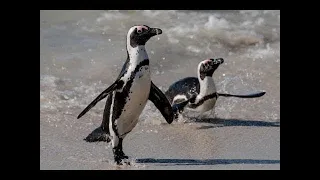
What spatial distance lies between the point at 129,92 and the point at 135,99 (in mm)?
59

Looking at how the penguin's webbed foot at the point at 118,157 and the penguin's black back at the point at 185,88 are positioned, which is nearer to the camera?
the penguin's webbed foot at the point at 118,157

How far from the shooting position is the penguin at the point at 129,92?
439 cm

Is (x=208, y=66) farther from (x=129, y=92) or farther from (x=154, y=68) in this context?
(x=129, y=92)

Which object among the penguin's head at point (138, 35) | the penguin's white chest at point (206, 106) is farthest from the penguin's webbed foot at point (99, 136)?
the penguin's white chest at point (206, 106)

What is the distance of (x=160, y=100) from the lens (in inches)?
183

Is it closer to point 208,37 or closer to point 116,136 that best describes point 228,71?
point 208,37

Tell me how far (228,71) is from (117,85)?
2.57m

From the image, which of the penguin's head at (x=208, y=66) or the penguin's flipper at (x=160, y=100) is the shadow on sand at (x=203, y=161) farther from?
the penguin's head at (x=208, y=66)

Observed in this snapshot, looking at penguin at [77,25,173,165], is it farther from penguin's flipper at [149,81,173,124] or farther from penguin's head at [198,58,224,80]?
penguin's head at [198,58,224,80]

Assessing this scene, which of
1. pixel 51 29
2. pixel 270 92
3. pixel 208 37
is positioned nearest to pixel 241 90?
pixel 270 92

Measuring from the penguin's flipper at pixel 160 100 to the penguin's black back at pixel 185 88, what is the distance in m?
1.14

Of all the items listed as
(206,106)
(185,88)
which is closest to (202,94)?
(206,106)

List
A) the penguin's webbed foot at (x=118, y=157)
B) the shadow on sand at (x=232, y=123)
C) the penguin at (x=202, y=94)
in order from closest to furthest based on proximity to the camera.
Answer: the penguin's webbed foot at (x=118, y=157) < the shadow on sand at (x=232, y=123) < the penguin at (x=202, y=94)

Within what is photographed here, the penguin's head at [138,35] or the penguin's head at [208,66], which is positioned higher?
the penguin's head at [138,35]
